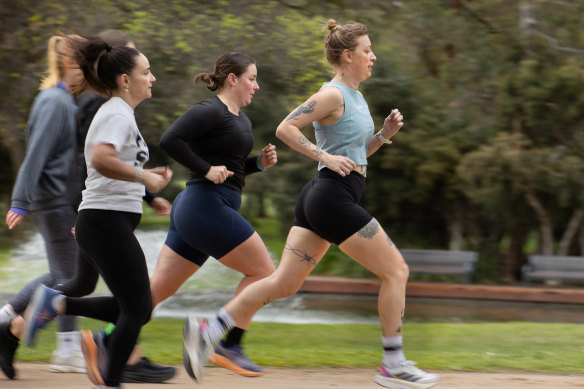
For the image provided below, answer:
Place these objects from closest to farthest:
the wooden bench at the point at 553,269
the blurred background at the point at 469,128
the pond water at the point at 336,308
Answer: the pond water at the point at 336,308 < the blurred background at the point at 469,128 < the wooden bench at the point at 553,269

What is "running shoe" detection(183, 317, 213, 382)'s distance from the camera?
4.08 meters

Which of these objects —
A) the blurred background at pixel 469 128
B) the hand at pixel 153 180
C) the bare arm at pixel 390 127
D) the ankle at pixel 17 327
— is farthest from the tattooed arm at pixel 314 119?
the blurred background at pixel 469 128

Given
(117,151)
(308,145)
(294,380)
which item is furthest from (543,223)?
(117,151)

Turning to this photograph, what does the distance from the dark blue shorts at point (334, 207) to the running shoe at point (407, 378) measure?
2.48 feet

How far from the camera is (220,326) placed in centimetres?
430

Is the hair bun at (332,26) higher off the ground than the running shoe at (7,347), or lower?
higher

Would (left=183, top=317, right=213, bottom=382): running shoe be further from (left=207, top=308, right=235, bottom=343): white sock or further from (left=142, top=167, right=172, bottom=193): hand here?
(left=142, top=167, right=172, bottom=193): hand

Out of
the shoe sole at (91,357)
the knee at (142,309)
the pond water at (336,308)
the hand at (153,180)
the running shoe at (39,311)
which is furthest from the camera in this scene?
the pond water at (336,308)

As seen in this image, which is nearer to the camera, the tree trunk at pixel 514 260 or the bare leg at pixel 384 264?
the bare leg at pixel 384 264

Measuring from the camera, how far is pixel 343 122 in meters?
4.24

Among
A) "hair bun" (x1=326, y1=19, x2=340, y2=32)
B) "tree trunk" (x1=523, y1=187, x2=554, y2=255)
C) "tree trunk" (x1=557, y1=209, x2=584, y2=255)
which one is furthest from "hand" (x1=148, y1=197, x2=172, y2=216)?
"tree trunk" (x1=557, y1=209, x2=584, y2=255)

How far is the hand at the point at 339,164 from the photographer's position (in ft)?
13.5

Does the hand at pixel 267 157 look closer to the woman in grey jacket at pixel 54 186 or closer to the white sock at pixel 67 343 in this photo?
the woman in grey jacket at pixel 54 186

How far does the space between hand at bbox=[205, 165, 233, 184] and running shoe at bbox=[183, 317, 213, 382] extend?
752 mm
